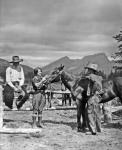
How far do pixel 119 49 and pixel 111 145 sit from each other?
51.6 feet

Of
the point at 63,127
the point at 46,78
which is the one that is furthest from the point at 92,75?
the point at 63,127

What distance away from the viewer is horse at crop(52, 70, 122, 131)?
31.1ft

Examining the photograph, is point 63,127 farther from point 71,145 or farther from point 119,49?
point 119,49

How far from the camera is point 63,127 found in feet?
33.0

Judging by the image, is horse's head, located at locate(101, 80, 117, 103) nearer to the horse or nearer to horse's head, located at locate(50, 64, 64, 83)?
the horse

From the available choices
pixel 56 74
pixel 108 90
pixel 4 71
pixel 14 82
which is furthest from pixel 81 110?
pixel 4 71

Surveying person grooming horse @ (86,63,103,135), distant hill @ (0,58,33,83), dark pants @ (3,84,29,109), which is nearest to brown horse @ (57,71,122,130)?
person grooming horse @ (86,63,103,135)

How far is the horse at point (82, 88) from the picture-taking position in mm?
9470

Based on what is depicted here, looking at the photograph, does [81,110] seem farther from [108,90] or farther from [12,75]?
[12,75]

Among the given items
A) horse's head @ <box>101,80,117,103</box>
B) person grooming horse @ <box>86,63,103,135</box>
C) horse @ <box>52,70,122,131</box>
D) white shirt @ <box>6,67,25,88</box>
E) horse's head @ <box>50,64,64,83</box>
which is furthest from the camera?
white shirt @ <box>6,67,25,88</box>

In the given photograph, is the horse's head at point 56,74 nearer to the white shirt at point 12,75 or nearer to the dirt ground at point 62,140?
the dirt ground at point 62,140

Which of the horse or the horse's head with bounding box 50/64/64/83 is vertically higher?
the horse's head with bounding box 50/64/64/83

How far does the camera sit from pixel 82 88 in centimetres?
945

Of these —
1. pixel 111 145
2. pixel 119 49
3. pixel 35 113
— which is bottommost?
pixel 111 145
